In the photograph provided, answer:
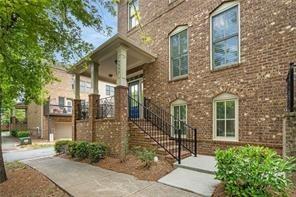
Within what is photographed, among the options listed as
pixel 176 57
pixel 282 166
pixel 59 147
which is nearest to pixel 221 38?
pixel 176 57

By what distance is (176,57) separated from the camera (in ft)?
34.4

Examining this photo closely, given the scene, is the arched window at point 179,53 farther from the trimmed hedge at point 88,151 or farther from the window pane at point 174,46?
the trimmed hedge at point 88,151

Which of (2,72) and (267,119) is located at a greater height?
(2,72)

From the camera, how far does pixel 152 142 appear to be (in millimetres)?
8578

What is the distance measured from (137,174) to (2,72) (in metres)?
5.23

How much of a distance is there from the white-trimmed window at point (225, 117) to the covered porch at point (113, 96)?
3453mm

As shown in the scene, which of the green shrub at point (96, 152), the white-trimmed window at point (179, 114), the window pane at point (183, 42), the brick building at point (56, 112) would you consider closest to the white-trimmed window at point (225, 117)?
the white-trimmed window at point (179, 114)

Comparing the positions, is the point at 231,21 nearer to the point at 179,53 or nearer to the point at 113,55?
the point at 179,53

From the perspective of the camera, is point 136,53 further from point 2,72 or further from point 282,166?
point 282,166

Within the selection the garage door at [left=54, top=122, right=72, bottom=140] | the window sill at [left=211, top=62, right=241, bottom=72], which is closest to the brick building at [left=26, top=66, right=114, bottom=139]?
the garage door at [left=54, top=122, right=72, bottom=140]

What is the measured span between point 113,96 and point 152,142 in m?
2.93

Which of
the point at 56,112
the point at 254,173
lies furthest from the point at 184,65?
the point at 56,112

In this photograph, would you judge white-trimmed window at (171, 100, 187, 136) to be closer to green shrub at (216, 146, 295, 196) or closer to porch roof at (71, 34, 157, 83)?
porch roof at (71, 34, 157, 83)

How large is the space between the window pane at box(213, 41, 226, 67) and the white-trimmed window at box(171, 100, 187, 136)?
2.18m
